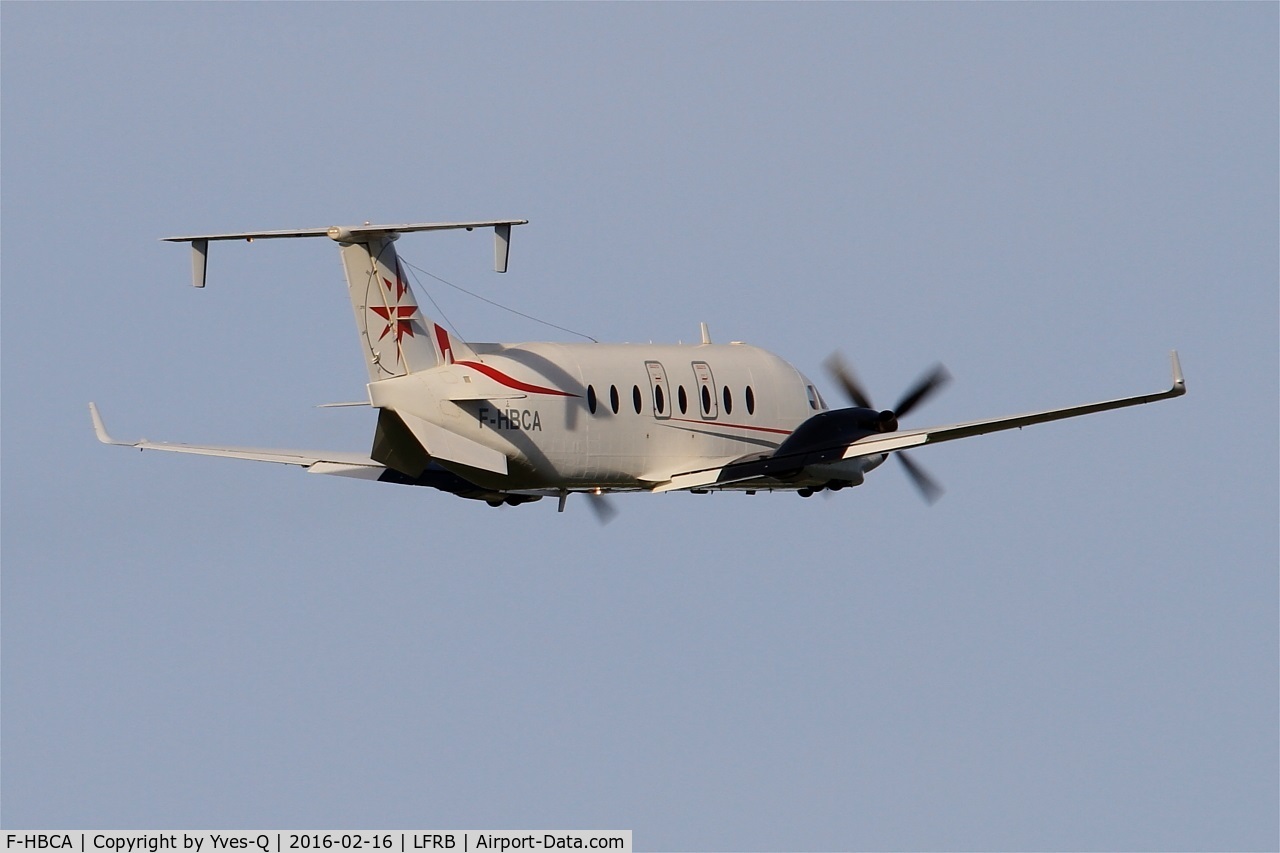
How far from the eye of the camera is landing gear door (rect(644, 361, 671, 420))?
49.0 meters

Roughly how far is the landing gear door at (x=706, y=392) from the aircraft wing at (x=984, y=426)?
8.60 feet

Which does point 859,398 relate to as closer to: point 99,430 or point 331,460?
point 331,460

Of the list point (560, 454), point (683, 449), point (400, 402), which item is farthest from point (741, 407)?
point (400, 402)

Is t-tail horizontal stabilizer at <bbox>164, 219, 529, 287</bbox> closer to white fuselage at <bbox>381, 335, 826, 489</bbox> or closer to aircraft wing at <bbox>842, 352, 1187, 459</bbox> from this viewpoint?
white fuselage at <bbox>381, 335, 826, 489</bbox>

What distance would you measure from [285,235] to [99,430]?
8215 millimetres

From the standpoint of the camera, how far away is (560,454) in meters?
47.1

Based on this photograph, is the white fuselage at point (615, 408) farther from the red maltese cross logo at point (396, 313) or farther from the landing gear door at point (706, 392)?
the red maltese cross logo at point (396, 313)

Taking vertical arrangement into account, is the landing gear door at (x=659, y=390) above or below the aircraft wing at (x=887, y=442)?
above

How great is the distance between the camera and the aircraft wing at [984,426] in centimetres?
4594

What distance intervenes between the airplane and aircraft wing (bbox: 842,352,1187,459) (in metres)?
0.04

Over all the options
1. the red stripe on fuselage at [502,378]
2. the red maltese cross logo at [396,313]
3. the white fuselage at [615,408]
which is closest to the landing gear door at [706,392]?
the white fuselage at [615,408]

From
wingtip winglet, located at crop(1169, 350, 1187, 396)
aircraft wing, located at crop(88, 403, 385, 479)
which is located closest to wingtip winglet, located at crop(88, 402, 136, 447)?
aircraft wing, located at crop(88, 403, 385, 479)

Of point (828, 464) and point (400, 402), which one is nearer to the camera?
point (400, 402)

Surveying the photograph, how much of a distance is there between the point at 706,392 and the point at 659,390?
134 centimetres
